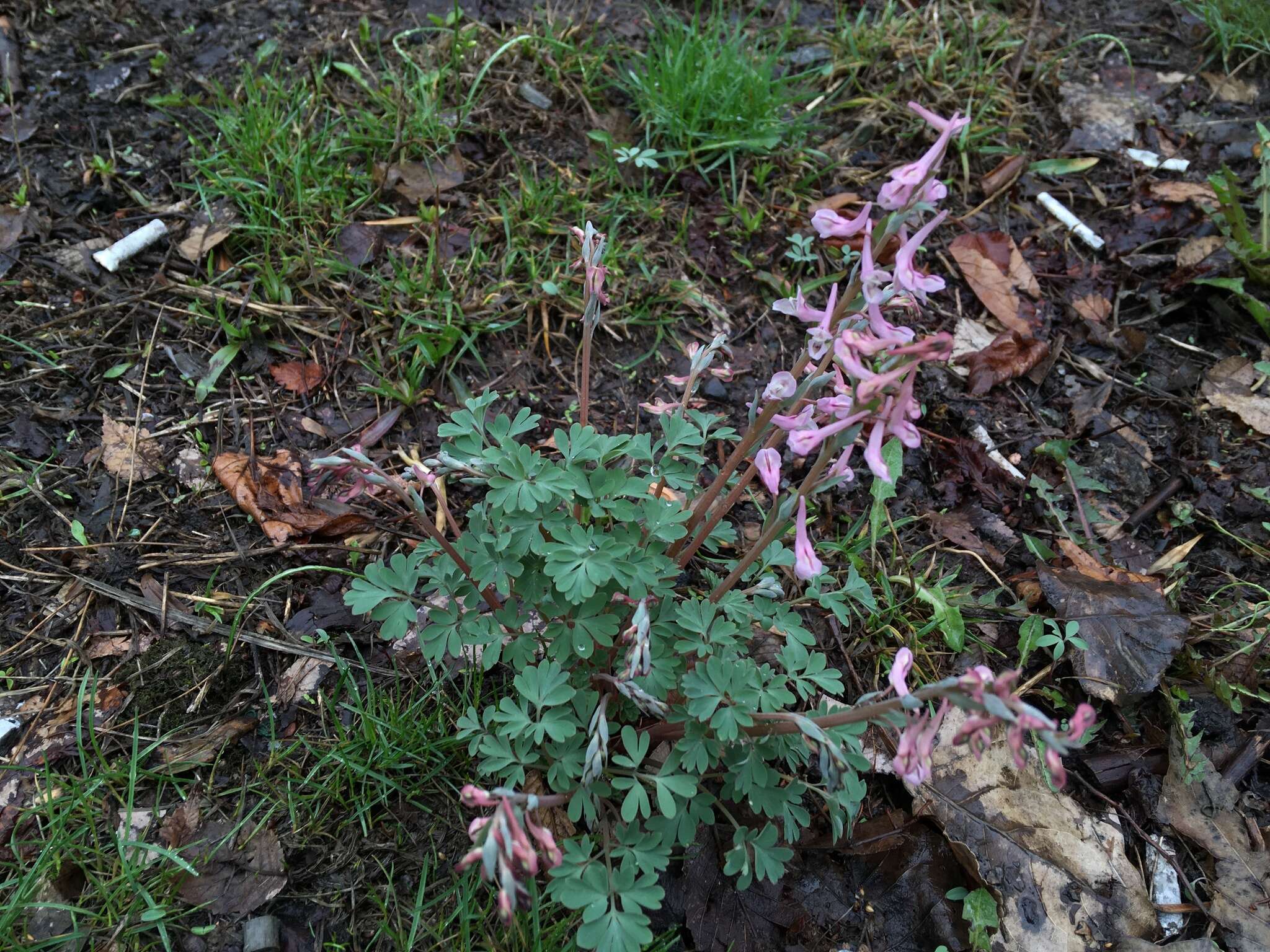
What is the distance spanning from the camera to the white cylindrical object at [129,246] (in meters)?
3.99

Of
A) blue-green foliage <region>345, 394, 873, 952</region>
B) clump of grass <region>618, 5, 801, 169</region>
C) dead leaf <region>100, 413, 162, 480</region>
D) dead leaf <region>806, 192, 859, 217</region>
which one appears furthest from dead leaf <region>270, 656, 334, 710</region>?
dead leaf <region>806, 192, 859, 217</region>

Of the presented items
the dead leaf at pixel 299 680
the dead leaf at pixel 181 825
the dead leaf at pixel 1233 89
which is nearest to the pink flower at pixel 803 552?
the dead leaf at pixel 299 680

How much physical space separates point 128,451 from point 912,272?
3.16 meters

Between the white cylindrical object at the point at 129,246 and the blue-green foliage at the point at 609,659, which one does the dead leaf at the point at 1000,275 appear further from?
the white cylindrical object at the point at 129,246

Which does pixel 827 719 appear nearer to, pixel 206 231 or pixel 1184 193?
pixel 206 231

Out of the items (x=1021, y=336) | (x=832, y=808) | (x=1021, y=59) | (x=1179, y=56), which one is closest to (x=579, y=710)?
(x=832, y=808)

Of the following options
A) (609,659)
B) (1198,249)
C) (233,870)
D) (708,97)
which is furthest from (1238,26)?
(233,870)

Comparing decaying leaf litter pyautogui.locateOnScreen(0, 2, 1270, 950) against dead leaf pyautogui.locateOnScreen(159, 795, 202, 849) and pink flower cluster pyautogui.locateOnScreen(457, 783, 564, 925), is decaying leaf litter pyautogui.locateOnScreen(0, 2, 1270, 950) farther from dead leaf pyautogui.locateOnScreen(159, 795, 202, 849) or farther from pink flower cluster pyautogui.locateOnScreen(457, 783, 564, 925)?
pink flower cluster pyautogui.locateOnScreen(457, 783, 564, 925)

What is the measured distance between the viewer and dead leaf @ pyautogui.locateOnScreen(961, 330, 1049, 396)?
4.12 metres

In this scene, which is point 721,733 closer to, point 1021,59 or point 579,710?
point 579,710

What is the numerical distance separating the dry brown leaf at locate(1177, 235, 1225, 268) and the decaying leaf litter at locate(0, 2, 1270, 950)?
0.05 ft

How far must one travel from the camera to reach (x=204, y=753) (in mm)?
2902

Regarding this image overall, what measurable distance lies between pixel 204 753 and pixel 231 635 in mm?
400

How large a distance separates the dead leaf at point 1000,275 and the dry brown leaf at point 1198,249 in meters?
0.77
